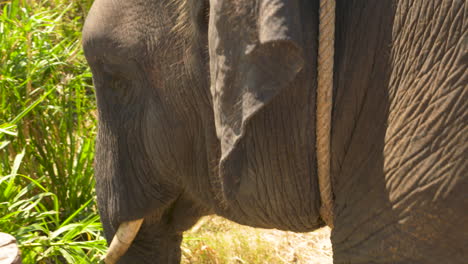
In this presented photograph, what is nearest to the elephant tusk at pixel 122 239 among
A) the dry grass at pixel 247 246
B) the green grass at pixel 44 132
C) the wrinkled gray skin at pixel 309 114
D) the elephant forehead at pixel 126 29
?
the wrinkled gray skin at pixel 309 114

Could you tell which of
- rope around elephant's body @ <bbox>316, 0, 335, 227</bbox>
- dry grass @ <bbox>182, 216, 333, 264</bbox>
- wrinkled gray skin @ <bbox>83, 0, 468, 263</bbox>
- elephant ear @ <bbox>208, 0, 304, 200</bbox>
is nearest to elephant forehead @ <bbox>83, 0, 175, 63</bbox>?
wrinkled gray skin @ <bbox>83, 0, 468, 263</bbox>

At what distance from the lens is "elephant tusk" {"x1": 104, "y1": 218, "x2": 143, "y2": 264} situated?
2.13 m

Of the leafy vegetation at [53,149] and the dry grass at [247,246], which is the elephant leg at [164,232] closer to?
the leafy vegetation at [53,149]

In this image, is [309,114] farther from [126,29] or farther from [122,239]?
[122,239]

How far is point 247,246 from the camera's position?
3576mm

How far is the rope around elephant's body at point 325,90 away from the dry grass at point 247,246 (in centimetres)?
186

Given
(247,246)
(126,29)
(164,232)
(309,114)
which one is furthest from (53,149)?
(309,114)

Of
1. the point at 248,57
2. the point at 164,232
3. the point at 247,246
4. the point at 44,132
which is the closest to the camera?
the point at 248,57

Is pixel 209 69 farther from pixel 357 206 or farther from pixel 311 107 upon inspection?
pixel 357 206

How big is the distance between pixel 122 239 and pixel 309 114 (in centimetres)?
89

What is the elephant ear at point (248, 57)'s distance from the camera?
132cm

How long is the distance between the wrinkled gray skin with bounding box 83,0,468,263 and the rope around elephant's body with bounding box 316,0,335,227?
2 centimetres

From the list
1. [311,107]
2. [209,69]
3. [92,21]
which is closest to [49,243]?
[92,21]

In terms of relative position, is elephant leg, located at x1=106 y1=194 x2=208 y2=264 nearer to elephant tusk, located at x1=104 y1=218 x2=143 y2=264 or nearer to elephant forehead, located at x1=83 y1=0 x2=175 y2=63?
elephant tusk, located at x1=104 y1=218 x2=143 y2=264
